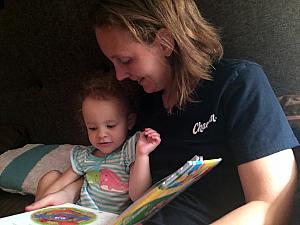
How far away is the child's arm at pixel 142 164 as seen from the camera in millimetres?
1138

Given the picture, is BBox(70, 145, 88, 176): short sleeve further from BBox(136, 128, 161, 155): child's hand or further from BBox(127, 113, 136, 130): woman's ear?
BBox(136, 128, 161, 155): child's hand

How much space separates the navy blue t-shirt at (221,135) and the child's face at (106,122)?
0.38 feet

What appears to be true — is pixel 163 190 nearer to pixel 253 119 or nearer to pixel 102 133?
pixel 253 119

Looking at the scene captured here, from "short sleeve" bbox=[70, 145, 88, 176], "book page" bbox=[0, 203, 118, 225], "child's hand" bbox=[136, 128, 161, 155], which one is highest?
"child's hand" bbox=[136, 128, 161, 155]

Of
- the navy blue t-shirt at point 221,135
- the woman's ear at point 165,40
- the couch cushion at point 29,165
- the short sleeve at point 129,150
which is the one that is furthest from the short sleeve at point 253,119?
the couch cushion at point 29,165

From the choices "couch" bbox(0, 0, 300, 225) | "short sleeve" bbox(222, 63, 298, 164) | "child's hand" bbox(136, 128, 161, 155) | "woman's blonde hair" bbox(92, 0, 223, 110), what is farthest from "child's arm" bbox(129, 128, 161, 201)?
"couch" bbox(0, 0, 300, 225)

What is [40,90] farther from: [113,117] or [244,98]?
[244,98]

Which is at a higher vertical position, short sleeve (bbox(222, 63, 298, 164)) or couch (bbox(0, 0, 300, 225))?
couch (bbox(0, 0, 300, 225))

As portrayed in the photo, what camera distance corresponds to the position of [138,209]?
94cm

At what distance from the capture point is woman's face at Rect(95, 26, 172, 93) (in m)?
1.08

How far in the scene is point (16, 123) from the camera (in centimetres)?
182

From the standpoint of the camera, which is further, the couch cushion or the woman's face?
the couch cushion

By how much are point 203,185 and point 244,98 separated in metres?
0.24

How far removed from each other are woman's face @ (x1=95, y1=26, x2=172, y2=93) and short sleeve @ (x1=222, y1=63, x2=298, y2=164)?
181 mm
